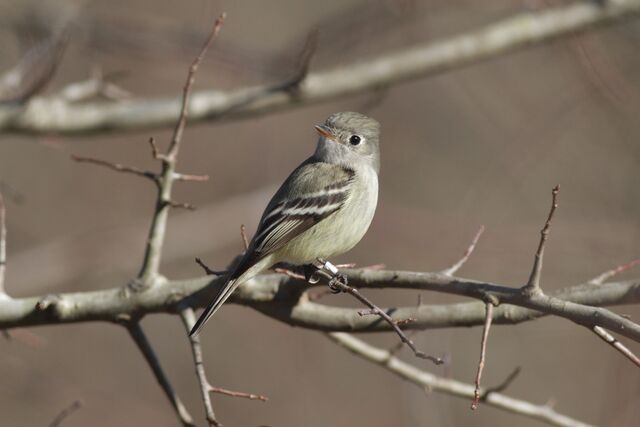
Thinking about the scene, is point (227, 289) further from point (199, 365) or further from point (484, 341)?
point (484, 341)

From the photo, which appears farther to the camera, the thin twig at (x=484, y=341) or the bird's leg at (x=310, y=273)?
the bird's leg at (x=310, y=273)

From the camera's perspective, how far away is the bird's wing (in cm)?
406

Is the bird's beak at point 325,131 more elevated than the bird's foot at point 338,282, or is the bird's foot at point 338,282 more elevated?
the bird's beak at point 325,131

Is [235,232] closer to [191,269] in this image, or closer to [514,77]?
[191,269]

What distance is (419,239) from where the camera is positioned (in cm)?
642

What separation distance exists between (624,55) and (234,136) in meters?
4.13

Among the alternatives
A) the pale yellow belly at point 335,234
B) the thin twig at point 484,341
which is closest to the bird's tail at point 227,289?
the pale yellow belly at point 335,234

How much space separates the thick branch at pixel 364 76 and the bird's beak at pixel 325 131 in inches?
31.7

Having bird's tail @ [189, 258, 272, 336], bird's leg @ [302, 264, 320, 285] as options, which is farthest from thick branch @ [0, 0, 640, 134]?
bird's tail @ [189, 258, 272, 336]

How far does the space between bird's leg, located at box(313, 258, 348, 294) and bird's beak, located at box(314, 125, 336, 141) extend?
98 centimetres

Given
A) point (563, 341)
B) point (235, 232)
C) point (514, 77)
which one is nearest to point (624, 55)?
point (514, 77)

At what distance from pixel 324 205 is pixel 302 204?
11cm

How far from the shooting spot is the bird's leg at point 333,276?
11.0 ft

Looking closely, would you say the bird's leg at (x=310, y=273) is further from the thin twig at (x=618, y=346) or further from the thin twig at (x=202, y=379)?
the thin twig at (x=618, y=346)
